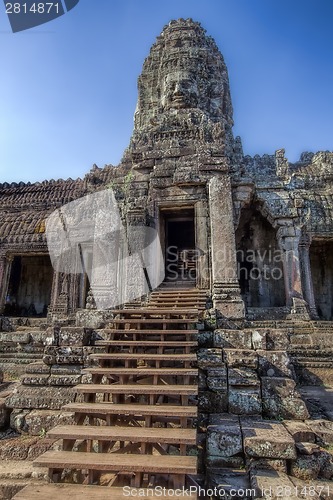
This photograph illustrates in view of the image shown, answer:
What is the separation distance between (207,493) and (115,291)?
5210 millimetres

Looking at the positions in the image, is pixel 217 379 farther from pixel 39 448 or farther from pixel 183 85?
pixel 183 85

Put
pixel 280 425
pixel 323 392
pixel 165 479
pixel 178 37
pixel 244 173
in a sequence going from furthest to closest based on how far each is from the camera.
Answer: pixel 178 37 < pixel 244 173 < pixel 323 392 < pixel 280 425 < pixel 165 479

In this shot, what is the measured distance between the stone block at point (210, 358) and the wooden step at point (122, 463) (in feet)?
5.56

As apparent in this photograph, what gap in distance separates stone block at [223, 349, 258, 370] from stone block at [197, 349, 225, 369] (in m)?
0.10

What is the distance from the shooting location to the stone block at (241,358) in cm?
430

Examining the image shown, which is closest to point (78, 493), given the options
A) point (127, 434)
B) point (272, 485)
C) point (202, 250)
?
point (127, 434)

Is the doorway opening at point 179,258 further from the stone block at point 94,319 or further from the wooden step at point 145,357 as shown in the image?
the wooden step at point 145,357

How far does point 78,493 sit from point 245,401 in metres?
2.29

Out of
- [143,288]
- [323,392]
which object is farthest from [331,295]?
[143,288]

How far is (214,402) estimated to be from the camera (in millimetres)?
4062

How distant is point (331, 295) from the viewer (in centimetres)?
1244

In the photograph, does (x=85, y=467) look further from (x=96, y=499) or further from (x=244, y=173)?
(x=244, y=173)

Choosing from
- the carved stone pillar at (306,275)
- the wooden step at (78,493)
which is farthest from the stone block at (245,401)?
→ the carved stone pillar at (306,275)

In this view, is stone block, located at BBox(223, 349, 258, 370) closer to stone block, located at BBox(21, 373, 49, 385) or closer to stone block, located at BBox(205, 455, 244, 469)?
stone block, located at BBox(205, 455, 244, 469)
